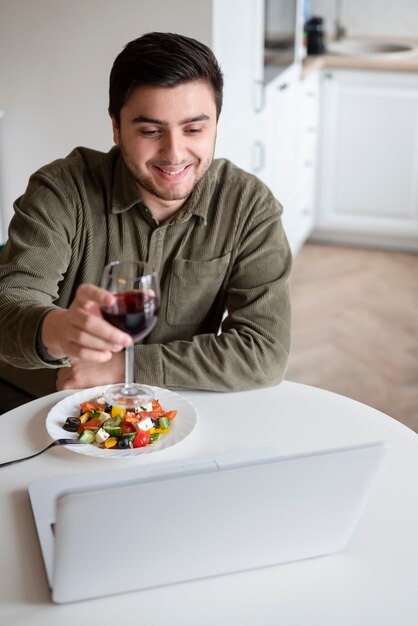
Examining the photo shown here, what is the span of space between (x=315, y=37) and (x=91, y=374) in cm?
351

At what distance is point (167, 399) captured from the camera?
1.58 metres

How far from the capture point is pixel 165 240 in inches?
73.2

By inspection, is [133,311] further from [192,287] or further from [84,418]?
[192,287]

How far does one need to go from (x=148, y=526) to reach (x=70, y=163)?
1.02 metres

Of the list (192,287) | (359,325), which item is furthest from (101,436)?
(359,325)

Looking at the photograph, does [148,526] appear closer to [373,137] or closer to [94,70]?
[94,70]

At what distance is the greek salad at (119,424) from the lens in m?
1.43

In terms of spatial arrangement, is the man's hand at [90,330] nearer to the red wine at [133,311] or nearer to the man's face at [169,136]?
the red wine at [133,311]

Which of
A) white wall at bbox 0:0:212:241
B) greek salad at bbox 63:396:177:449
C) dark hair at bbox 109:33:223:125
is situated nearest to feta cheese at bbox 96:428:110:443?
greek salad at bbox 63:396:177:449

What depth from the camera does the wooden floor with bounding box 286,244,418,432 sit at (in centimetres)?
342

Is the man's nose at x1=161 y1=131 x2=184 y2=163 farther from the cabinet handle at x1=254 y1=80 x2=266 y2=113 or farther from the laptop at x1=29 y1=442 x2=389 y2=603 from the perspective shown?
the cabinet handle at x1=254 y1=80 x2=266 y2=113

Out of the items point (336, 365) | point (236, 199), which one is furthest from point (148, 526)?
point (336, 365)

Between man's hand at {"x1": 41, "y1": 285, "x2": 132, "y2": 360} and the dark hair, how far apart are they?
0.54m

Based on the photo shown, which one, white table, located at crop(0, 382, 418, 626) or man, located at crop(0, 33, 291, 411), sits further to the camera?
man, located at crop(0, 33, 291, 411)
